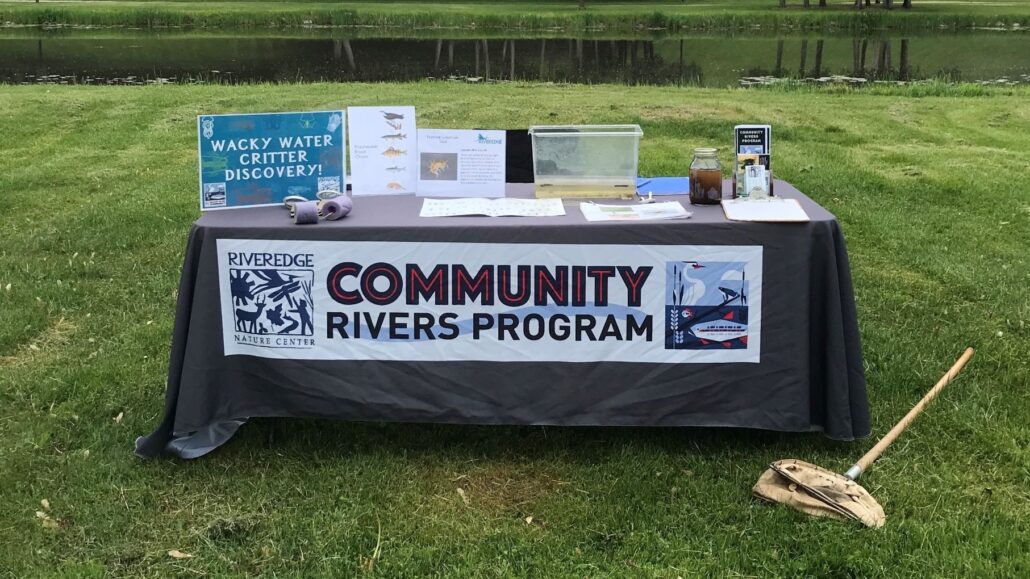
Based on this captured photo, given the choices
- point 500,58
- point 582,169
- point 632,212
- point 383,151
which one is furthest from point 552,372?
point 500,58

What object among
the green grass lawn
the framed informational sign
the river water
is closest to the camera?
the green grass lawn

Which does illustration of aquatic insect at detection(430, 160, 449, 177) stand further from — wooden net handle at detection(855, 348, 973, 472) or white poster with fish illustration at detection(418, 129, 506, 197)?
wooden net handle at detection(855, 348, 973, 472)

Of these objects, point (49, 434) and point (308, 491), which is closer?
point (308, 491)

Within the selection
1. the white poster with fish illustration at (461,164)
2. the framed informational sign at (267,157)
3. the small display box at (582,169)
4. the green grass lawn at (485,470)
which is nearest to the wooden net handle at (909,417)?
the green grass lawn at (485,470)

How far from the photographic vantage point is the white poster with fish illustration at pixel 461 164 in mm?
3633

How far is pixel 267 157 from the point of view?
11.3 feet

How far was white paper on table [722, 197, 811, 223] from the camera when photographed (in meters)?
3.12

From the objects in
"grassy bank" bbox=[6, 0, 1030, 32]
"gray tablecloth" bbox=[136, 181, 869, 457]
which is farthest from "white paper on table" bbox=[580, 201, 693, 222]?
"grassy bank" bbox=[6, 0, 1030, 32]

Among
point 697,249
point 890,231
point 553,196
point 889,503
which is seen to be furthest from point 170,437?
point 890,231

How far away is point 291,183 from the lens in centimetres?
350

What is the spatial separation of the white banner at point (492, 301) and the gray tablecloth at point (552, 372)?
0.14 feet

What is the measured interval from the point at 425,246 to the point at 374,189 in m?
0.70

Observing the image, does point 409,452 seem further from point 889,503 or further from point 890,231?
point 890,231

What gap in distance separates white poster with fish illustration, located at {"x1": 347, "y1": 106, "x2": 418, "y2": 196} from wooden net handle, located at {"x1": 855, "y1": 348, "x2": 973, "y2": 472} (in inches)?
84.8
